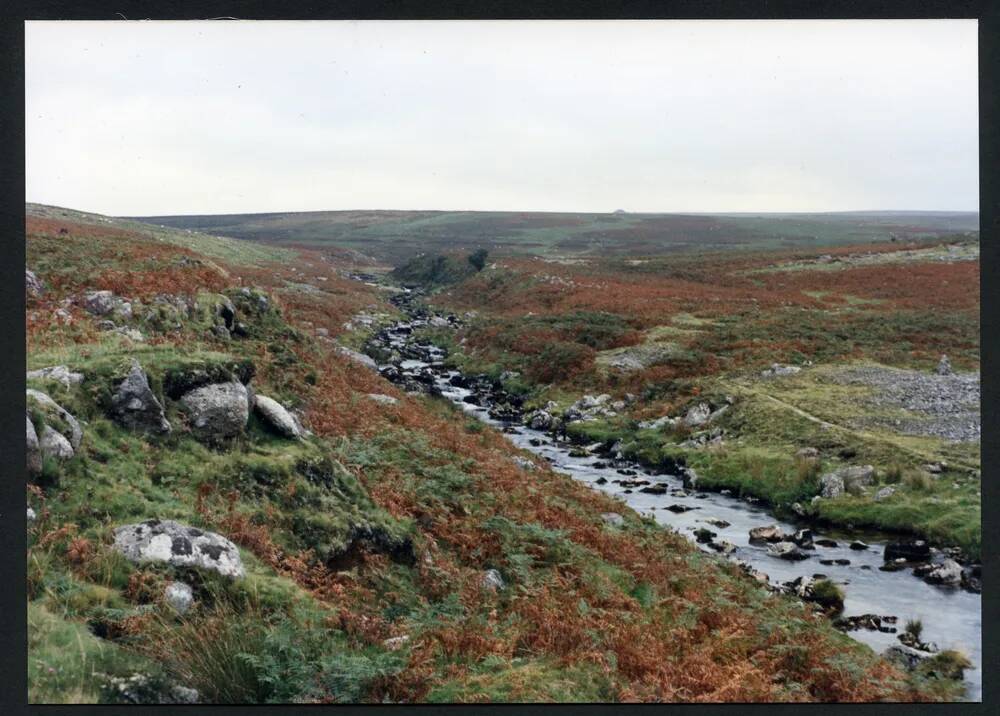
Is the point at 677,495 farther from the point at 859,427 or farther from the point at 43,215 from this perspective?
the point at 43,215

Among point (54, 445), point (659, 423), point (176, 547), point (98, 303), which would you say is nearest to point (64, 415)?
point (54, 445)

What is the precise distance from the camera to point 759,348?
56.6ft

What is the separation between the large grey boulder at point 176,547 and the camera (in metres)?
7.23

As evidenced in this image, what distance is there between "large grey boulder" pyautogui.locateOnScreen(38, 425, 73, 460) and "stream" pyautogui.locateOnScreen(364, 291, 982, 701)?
40.0 feet

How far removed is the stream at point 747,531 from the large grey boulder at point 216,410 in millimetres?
10174

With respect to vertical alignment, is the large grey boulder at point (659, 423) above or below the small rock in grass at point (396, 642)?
above

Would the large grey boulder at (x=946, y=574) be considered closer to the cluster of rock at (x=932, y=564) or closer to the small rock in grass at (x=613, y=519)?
the cluster of rock at (x=932, y=564)

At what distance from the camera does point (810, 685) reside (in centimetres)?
895

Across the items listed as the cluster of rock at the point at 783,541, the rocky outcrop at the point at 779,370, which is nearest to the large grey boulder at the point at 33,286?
the cluster of rock at the point at 783,541

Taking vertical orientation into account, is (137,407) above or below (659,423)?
above

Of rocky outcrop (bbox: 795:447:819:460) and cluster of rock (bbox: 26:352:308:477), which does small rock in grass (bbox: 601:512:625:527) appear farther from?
cluster of rock (bbox: 26:352:308:477)

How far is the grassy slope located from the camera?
14203 millimetres

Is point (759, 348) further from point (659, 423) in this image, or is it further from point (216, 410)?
point (216, 410)

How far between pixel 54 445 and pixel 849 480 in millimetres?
16175
